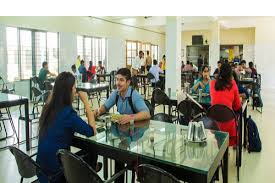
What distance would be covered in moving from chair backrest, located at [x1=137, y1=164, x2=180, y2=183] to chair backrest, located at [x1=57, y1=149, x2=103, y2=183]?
256 millimetres

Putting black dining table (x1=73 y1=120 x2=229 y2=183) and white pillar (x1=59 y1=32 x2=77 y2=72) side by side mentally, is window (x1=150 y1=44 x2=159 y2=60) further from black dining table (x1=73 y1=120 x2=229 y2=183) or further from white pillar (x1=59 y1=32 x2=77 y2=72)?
black dining table (x1=73 y1=120 x2=229 y2=183)

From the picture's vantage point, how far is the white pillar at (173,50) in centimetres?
675

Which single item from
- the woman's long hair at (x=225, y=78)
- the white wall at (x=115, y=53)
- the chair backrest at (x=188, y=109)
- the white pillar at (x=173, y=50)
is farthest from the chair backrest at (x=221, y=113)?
the white wall at (x=115, y=53)

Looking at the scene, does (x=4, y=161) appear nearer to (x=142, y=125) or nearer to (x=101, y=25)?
(x=142, y=125)

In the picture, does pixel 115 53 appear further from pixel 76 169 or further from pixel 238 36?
pixel 76 169

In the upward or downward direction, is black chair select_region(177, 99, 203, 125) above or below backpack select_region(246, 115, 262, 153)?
above

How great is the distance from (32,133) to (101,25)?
7.08 metres

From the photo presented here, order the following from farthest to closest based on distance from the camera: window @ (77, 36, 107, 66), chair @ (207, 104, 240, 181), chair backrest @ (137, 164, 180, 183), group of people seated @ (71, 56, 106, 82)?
window @ (77, 36, 107, 66) → group of people seated @ (71, 56, 106, 82) → chair @ (207, 104, 240, 181) → chair backrest @ (137, 164, 180, 183)

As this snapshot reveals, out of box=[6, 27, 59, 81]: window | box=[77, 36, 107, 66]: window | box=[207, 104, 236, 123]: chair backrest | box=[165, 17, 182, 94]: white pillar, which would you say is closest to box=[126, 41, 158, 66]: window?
box=[77, 36, 107, 66]: window

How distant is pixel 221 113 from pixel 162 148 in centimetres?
141

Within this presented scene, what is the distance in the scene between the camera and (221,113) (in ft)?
9.84

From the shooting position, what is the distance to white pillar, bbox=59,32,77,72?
920cm

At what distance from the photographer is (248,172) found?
10.3 ft
